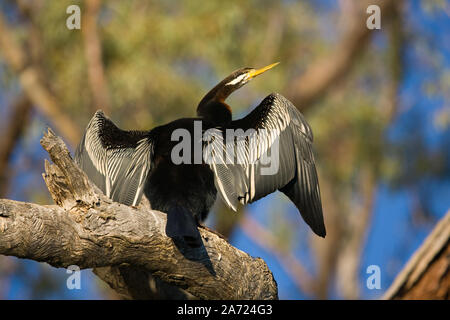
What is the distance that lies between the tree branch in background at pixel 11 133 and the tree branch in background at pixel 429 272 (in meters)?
8.62

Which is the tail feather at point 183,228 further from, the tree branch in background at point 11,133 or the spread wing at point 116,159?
the tree branch in background at point 11,133

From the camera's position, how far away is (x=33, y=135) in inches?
465

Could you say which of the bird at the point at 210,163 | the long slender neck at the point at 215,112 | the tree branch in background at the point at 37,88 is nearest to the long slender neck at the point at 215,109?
the long slender neck at the point at 215,112

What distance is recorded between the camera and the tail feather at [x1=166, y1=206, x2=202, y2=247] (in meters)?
3.04

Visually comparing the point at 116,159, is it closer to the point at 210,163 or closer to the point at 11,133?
the point at 210,163

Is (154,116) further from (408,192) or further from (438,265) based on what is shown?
(438,265)

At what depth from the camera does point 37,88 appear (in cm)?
967

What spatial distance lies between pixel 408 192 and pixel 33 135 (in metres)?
6.80

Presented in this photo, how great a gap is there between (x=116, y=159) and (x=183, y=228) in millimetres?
903

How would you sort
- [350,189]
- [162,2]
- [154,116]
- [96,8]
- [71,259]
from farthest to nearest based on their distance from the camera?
[350,189]
[162,2]
[154,116]
[96,8]
[71,259]

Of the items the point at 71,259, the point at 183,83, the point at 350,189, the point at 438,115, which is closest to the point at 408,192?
the point at 350,189

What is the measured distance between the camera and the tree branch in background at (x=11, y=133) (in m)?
11.6

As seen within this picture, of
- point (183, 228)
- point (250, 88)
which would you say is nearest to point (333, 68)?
point (250, 88)

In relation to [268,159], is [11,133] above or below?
above
